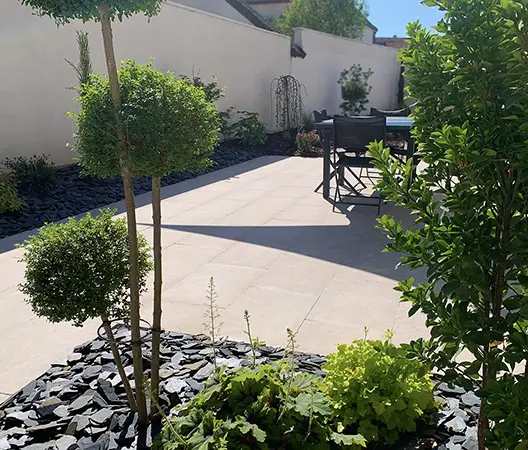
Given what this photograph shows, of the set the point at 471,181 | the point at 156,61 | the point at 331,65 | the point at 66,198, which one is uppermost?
the point at 331,65

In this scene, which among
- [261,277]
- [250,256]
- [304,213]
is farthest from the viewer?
[304,213]

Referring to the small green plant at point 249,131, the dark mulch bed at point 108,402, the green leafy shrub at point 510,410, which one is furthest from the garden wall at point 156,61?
the green leafy shrub at point 510,410

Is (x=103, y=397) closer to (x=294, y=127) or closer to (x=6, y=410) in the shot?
(x=6, y=410)

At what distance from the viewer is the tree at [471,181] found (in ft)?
3.77

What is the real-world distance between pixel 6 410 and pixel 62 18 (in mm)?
1539

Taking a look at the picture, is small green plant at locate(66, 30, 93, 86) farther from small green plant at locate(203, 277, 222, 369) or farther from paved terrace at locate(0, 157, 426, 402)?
small green plant at locate(203, 277, 222, 369)

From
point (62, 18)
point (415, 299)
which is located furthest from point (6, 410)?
point (415, 299)

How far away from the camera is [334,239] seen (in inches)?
179

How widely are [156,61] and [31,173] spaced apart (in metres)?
3.73

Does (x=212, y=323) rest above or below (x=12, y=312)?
above

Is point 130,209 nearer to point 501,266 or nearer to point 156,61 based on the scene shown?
point 501,266

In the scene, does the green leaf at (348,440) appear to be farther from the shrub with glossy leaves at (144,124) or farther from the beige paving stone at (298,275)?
the beige paving stone at (298,275)

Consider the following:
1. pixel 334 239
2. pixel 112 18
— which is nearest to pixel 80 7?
pixel 112 18

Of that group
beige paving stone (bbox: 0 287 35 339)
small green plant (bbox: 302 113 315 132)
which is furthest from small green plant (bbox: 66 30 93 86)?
small green plant (bbox: 302 113 315 132)
